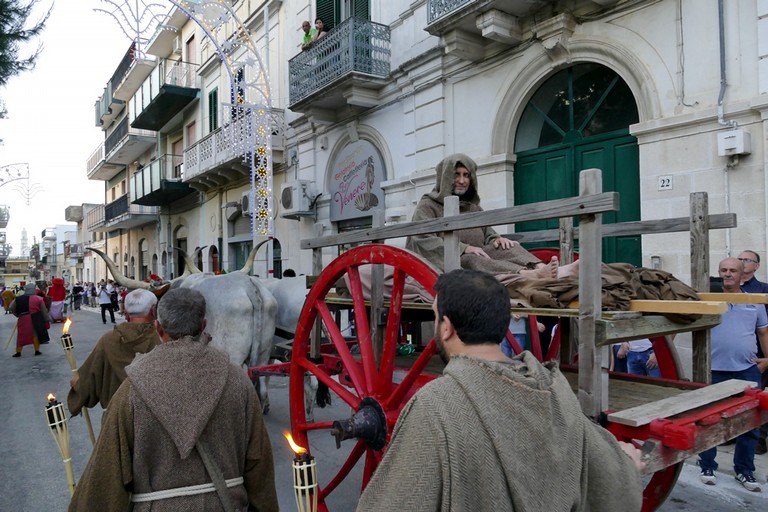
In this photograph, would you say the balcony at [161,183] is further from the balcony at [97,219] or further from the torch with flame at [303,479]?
the torch with flame at [303,479]

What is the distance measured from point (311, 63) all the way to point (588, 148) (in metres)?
7.16

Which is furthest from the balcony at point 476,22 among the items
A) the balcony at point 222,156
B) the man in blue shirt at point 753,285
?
the balcony at point 222,156

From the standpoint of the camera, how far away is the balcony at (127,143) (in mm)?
26656

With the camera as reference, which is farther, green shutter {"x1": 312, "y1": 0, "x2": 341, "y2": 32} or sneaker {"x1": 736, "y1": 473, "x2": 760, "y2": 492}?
green shutter {"x1": 312, "y1": 0, "x2": 341, "y2": 32}

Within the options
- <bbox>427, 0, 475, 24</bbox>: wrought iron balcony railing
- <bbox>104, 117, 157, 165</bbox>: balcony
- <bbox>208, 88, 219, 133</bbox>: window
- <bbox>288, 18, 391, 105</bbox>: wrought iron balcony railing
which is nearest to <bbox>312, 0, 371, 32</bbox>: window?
<bbox>288, 18, 391, 105</bbox>: wrought iron balcony railing

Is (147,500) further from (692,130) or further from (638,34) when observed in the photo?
(638,34)

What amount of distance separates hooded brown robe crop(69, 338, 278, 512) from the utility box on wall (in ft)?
19.9

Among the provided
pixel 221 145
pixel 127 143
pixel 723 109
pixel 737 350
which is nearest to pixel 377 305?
pixel 737 350

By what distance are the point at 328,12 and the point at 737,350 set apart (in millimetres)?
11591

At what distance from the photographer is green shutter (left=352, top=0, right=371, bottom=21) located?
12.1m

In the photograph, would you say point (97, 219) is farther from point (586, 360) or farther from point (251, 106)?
point (586, 360)

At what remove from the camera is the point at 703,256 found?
3.21 metres

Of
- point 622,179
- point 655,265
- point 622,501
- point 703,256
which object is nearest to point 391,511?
point 622,501

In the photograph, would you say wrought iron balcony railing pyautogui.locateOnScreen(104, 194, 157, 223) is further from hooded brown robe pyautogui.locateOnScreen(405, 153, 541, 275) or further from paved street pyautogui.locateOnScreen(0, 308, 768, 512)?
hooded brown robe pyautogui.locateOnScreen(405, 153, 541, 275)
